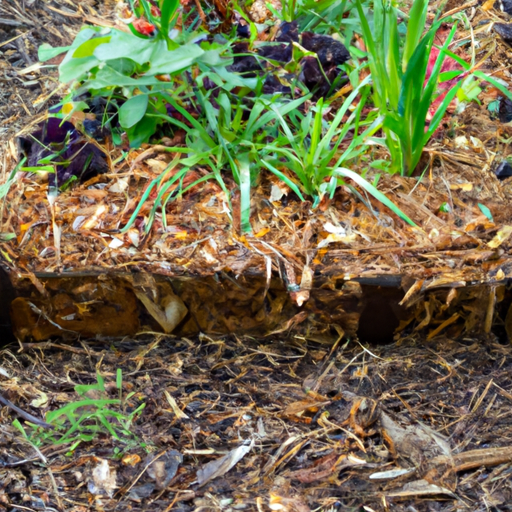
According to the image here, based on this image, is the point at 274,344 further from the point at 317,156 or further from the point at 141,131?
the point at 141,131

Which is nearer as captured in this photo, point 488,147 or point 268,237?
point 268,237

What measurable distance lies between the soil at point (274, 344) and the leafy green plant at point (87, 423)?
0.01 metres

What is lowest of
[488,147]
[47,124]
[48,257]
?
[48,257]

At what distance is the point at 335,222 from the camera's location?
128 centimetres

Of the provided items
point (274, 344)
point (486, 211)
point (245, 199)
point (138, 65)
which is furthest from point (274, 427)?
point (138, 65)

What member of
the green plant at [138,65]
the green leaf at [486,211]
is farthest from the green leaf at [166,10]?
the green leaf at [486,211]

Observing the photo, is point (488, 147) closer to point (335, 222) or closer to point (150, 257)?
point (335, 222)

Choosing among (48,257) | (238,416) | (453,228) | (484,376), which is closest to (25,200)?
(48,257)

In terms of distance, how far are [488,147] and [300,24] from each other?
645 mm

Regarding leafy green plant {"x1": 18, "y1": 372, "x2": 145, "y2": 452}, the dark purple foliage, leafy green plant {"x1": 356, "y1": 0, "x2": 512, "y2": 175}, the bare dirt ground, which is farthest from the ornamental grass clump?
leafy green plant {"x1": 18, "y1": 372, "x2": 145, "y2": 452}

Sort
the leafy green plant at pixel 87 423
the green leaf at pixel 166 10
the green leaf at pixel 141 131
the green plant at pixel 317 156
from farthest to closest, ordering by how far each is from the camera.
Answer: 1. the green leaf at pixel 141 131
2. the green plant at pixel 317 156
3. the green leaf at pixel 166 10
4. the leafy green plant at pixel 87 423

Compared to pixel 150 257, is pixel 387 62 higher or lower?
higher

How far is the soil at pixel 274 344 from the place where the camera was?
A: 0.91 meters

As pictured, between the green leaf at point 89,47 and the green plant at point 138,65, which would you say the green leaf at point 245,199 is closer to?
the green plant at point 138,65
